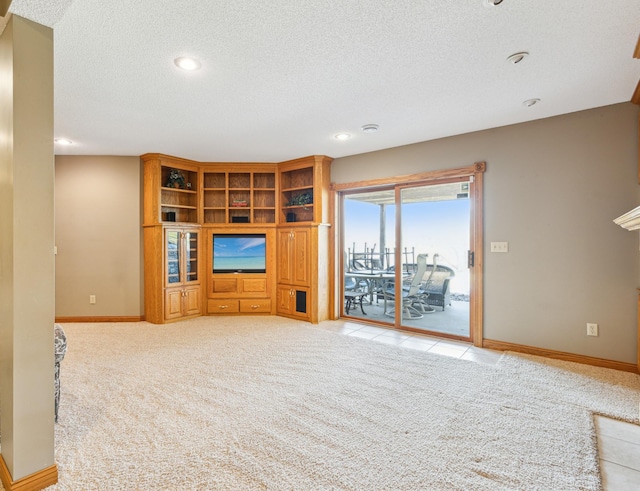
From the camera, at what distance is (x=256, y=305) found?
5.52m

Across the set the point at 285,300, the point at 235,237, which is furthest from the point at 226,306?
the point at 235,237

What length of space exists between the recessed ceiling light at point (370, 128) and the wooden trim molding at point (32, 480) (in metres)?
3.78

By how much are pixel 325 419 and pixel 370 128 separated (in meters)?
3.05

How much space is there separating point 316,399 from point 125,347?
2631 mm

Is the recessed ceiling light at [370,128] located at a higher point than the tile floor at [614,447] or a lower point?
higher

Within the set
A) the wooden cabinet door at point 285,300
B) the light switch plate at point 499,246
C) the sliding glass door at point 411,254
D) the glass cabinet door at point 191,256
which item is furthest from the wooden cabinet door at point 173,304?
the light switch plate at point 499,246

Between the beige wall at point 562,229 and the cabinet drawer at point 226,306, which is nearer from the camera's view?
the beige wall at point 562,229

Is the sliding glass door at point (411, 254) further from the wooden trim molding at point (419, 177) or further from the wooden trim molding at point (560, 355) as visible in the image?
the wooden trim molding at point (560, 355)

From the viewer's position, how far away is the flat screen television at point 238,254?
18.2ft

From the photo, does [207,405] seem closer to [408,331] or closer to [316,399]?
[316,399]

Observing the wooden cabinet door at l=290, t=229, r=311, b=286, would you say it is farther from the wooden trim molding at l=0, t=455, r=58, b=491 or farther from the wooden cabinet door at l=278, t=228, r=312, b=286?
the wooden trim molding at l=0, t=455, r=58, b=491

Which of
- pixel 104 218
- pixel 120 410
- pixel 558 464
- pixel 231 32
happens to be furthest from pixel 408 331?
pixel 104 218

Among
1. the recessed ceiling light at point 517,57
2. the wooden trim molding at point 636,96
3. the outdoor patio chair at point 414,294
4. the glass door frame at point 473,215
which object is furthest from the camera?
the outdoor patio chair at point 414,294

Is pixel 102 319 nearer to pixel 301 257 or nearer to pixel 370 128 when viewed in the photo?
pixel 301 257
